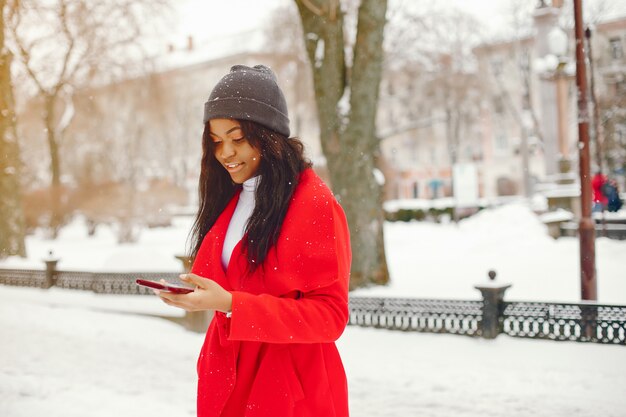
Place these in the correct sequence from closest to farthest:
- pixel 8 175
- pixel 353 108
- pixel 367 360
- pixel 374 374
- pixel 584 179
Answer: pixel 374 374, pixel 367 360, pixel 584 179, pixel 353 108, pixel 8 175

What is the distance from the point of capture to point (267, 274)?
2.13 m

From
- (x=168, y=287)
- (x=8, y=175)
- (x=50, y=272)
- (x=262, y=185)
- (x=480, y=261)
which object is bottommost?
(x=480, y=261)

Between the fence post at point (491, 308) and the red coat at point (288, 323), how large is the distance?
5978 mm

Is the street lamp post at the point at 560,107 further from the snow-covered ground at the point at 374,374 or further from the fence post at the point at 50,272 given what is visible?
the fence post at the point at 50,272

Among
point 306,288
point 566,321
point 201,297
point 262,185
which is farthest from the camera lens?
point 566,321

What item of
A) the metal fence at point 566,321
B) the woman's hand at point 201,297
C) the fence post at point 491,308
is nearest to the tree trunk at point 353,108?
the fence post at point 491,308

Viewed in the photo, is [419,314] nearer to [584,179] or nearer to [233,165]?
[584,179]

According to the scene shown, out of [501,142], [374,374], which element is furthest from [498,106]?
[374,374]

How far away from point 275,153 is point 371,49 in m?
9.52

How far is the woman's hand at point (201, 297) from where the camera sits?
1.90m

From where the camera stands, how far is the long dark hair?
215cm

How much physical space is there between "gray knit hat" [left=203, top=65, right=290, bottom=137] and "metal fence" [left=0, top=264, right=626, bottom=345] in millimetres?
5980

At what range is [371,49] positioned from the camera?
11.4 meters

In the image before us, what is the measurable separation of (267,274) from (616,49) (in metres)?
33.2
